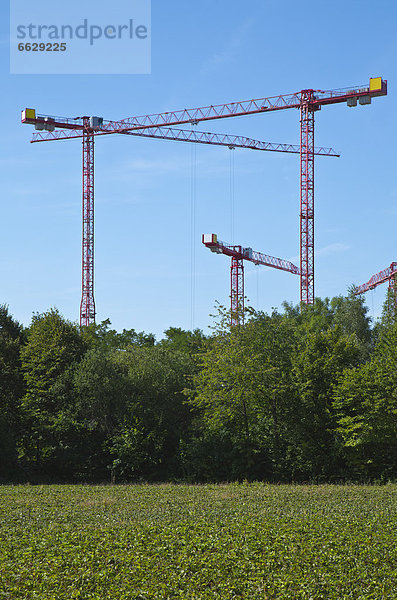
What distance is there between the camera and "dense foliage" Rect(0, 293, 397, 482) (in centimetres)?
3650

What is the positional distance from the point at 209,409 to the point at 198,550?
966 inches

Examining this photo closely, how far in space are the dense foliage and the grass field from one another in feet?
41.3

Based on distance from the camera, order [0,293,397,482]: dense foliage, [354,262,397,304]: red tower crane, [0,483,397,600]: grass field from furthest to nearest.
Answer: [354,262,397,304]: red tower crane
[0,293,397,482]: dense foliage
[0,483,397,600]: grass field

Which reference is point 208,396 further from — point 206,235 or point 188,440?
point 206,235

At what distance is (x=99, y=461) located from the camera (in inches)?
1614

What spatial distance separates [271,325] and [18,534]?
24531 mm

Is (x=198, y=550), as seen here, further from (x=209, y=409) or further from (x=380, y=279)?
(x=380, y=279)

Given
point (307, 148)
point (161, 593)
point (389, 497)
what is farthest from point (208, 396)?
point (307, 148)

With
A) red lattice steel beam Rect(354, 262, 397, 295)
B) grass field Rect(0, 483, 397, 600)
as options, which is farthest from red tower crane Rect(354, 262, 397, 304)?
grass field Rect(0, 483, 397, 600)

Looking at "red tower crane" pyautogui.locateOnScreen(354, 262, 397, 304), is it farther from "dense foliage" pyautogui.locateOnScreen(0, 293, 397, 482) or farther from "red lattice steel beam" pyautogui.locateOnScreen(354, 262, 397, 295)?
"dense foliage" pyautogui.locateOnScreen(0, 293, 397, 482)

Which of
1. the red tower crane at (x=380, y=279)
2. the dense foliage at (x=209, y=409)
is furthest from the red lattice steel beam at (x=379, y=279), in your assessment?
the dense foliage at (x=209, y=409)

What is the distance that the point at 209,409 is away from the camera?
40.2 metres

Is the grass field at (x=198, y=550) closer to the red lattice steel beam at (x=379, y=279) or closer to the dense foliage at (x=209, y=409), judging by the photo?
the dense foliage at (x=209, y=409)

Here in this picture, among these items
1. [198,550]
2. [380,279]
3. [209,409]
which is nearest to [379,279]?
[380,279]
